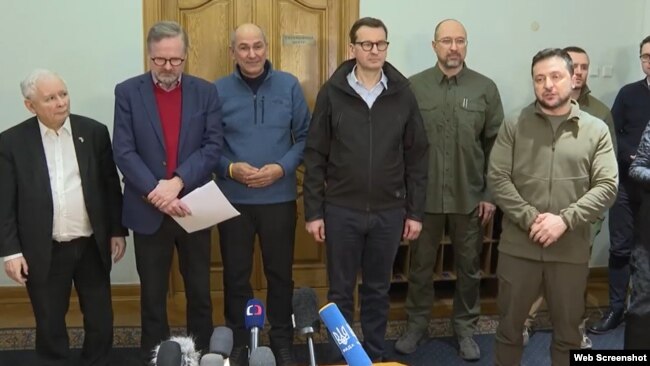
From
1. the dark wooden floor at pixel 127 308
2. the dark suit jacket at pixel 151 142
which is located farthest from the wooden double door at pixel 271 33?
the dark suit jacket at pixel 151 142

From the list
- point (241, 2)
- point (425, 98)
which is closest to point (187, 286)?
point (425, 98)

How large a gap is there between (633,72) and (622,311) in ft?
5.33

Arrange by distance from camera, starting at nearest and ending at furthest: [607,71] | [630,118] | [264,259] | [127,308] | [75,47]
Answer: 1. [264,259]
2. [630,118]
3. [75,47]
4. [127,308]
5. [607,71]

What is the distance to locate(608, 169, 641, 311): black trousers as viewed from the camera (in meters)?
3.33

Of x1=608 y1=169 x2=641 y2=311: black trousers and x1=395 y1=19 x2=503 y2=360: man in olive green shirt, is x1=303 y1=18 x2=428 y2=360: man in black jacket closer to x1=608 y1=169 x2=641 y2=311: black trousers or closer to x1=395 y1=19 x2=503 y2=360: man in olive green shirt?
x1=395 y1=19 x2=503 y2=360: man in olive green shirt

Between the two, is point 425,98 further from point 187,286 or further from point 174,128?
point 187,286

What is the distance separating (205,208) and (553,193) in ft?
4.60

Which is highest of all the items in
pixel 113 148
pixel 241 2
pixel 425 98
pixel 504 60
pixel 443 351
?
pixel 241 2

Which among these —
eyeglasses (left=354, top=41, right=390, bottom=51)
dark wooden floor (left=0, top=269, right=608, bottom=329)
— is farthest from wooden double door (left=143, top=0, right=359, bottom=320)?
eyeglasses (left=354, top=41, right=390, bottom=51)

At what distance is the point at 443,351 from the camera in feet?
9.98

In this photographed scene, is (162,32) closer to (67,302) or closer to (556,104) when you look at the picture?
(67,302)

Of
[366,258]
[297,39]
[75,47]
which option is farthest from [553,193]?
[75,47]

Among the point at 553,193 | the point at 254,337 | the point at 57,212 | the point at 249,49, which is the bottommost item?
the point at 254,337

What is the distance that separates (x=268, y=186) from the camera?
8.57 feet
